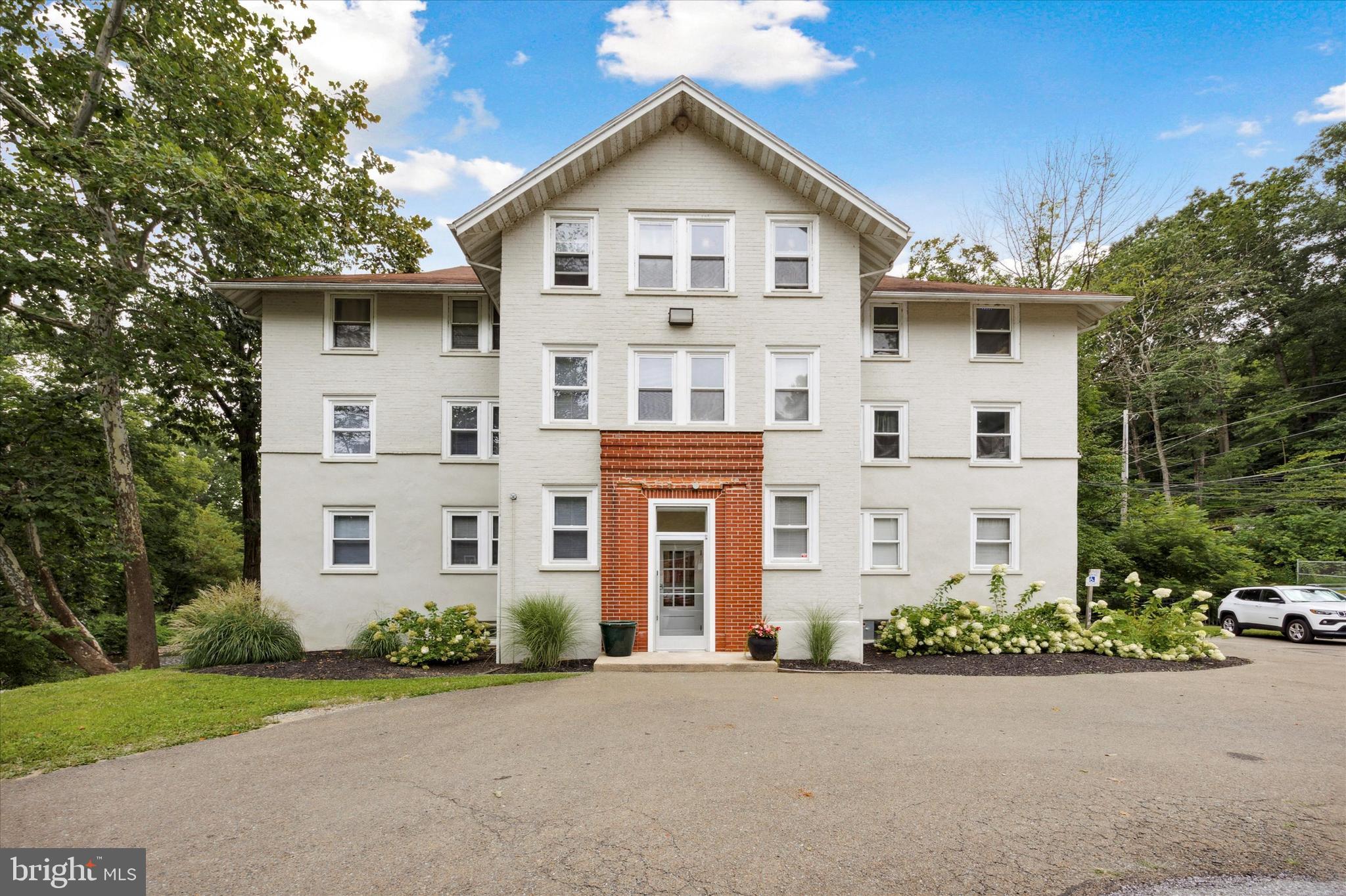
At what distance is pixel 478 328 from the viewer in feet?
53.0

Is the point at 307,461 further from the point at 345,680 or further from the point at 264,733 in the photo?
the point at 264,733

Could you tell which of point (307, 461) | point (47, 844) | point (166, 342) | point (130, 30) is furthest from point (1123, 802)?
point (130, 30)

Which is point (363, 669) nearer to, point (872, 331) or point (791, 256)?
point (791, 256)

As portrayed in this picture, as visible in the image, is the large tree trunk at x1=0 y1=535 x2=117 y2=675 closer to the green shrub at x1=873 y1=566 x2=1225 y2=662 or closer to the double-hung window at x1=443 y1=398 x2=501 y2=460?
the double-hung window at x1=443 y1=398 x2=501 y2=460

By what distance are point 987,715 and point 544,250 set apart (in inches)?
419

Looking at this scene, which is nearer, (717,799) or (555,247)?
(717,799)

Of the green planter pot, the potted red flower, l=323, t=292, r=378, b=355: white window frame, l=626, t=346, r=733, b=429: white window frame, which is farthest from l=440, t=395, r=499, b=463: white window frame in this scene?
the potted red flower

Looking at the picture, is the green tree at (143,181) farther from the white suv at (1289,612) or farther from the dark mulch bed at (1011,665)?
the white suv at (1289,612)

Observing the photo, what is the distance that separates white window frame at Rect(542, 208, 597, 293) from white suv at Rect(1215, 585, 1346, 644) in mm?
19854

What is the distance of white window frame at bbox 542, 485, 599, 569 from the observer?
12695 millimetres

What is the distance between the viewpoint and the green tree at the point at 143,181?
38.7 ft

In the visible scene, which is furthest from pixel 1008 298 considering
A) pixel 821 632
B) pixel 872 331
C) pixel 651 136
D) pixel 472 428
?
pixel 472 428

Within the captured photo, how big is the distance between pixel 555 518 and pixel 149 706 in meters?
6.47

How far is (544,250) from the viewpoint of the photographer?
13.0m
